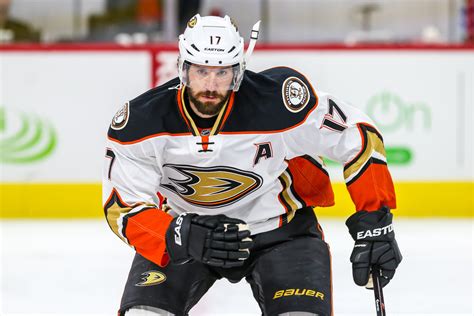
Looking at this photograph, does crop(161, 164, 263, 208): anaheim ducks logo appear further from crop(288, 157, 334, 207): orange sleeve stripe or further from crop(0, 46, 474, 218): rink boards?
crop(0, 46, 474, 218): rink boards

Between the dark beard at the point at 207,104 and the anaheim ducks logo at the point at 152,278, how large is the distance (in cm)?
46

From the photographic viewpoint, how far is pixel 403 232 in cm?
536

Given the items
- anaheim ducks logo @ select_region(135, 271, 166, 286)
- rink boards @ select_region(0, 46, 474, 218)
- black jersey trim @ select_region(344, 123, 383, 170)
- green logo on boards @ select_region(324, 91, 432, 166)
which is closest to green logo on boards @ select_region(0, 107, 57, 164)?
rink boards @ select_region(0, 46, 474, 218)

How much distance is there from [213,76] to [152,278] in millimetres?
570

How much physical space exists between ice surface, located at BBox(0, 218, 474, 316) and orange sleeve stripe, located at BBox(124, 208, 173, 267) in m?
1.10

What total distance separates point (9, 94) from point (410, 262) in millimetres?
3070

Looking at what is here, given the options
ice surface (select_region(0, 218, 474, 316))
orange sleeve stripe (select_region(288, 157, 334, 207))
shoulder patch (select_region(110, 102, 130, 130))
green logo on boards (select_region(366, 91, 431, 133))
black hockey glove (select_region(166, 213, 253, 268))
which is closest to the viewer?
black hockey glove (select_region(166, 213, 253, 268))

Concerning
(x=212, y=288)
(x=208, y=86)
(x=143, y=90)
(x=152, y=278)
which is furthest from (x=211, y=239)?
(x=143, y=90)

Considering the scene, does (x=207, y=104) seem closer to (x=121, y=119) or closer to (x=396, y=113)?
(x=121, y=119)

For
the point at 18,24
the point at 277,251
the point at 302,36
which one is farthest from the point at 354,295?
the point at 18,24

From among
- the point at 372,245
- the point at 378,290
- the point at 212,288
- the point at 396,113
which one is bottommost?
the point at 212,288

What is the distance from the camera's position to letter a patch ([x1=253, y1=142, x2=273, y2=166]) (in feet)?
8.04

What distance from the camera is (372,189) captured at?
2449 millimetres

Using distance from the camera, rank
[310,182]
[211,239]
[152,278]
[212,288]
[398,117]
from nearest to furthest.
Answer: [211,239] → [152,278] → [310,182] → [212,288] → [398,117]
